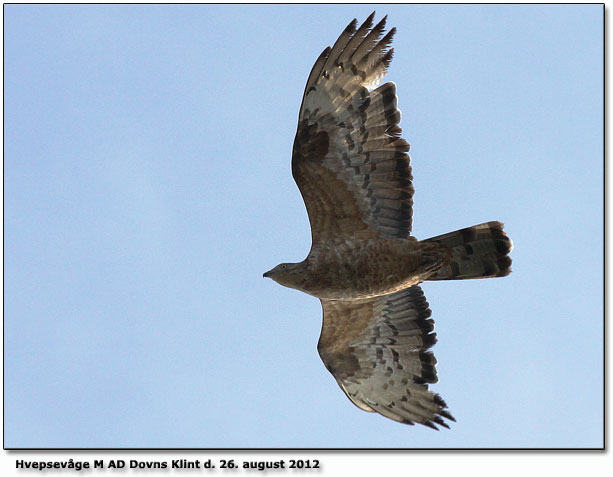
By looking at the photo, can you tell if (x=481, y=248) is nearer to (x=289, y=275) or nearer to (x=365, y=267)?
(x=365, y=267)

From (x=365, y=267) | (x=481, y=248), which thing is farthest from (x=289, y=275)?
(x=481, y=248)

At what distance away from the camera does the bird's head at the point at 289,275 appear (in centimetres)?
1069

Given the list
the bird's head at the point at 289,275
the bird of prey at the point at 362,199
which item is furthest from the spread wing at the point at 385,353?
the bird's head at the point at 289,275

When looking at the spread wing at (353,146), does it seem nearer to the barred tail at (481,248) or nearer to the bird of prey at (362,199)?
the bird of prey at (362,199)

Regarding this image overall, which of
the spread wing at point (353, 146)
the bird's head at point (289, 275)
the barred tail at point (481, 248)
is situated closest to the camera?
the spread wing at point (353, 146)

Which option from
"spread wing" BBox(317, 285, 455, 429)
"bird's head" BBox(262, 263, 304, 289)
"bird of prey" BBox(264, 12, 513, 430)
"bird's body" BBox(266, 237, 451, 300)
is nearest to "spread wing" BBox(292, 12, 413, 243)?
"bird of prey" BBox(264, 12, 513, 430)

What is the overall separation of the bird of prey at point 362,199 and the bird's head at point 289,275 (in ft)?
0.04

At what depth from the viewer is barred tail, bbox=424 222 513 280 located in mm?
10473

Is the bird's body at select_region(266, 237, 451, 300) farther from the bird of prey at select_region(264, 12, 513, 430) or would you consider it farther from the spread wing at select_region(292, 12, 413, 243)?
the spread wing at select_region(292, 12, 413, 243)

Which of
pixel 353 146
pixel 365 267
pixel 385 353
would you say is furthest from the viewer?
pixel 385 353

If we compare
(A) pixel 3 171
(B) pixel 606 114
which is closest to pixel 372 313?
(B) pixel 606 114

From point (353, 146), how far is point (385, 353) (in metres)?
3.07

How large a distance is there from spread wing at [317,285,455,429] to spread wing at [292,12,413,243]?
137cm

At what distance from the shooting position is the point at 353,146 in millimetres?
10445
